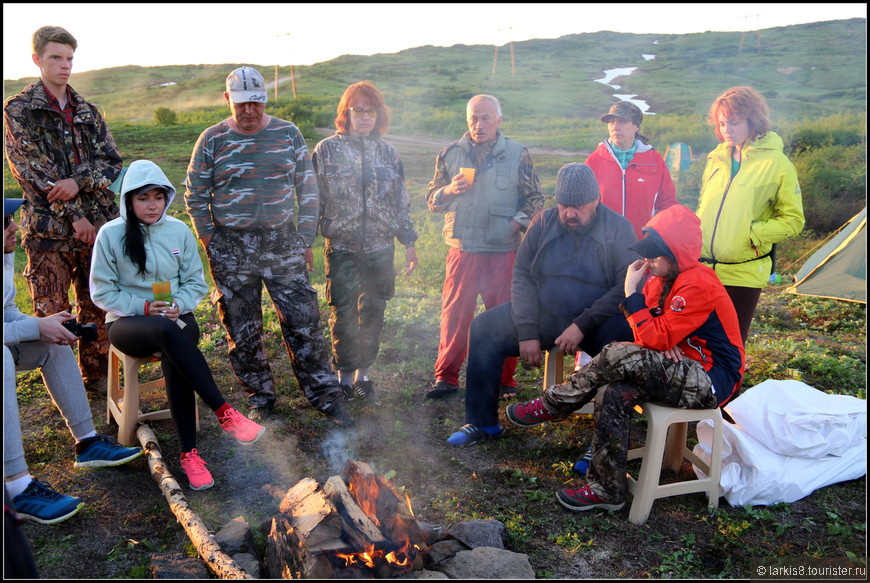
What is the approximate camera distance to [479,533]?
2.92 meters

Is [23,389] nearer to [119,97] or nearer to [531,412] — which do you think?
[531,412]

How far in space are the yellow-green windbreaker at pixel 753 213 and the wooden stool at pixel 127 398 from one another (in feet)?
11.5

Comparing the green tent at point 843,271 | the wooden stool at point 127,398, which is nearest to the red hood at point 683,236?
the wooden stool at point 127,398

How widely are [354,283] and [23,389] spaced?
2634 millimetres

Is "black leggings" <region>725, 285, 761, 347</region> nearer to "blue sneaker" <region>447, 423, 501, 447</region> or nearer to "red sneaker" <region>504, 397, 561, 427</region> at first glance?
"red sneaker" <region>504, 397, 561, 427</region>

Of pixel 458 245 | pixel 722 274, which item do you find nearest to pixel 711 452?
pixel 722 274

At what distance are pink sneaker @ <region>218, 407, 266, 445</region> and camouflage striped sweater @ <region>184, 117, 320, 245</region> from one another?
1.20 m

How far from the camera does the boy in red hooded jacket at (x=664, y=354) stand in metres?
3.10

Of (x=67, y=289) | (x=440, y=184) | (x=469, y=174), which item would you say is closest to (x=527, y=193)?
(x=469, y=174)

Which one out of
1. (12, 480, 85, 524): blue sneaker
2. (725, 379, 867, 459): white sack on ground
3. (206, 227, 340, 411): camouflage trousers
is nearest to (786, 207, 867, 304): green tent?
(725, 379, 867, 459): white sack on ground

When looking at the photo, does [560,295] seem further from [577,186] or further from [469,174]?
[469,174]

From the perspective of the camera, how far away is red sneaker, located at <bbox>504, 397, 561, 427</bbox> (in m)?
3.66

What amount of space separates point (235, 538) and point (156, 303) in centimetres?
148

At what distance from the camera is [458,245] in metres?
4.60
